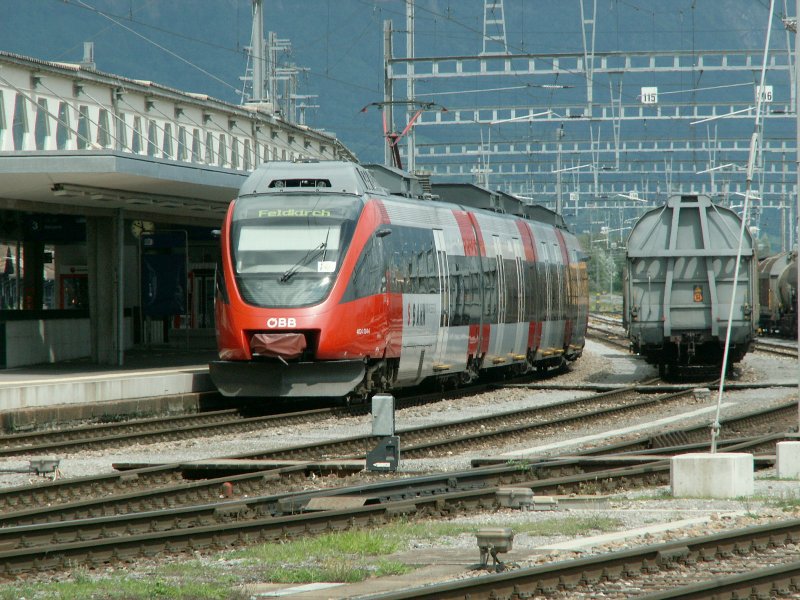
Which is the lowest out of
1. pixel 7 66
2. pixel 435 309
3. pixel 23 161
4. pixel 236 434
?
pixel 236 434

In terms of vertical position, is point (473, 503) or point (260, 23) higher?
point (260, 23)

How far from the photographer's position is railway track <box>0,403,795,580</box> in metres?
8.76

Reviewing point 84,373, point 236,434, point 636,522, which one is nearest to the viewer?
point 636,522

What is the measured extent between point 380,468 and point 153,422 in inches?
282

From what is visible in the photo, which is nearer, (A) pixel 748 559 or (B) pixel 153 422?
(A) pixel 748 559

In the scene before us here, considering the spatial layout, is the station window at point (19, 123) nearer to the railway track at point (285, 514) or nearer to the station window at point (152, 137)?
the station window at point (152, 137)

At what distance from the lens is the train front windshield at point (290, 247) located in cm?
A: 1950

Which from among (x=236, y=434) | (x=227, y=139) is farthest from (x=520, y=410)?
(x=227, y=139)

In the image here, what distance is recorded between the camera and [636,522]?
396 inches

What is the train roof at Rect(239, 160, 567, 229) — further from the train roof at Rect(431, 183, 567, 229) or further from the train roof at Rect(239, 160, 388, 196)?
the train roof at Rect(431, 183, 567, 229)

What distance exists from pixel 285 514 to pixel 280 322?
9.07m

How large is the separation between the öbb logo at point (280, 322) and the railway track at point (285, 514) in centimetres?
685

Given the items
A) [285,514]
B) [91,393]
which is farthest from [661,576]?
[91,393]

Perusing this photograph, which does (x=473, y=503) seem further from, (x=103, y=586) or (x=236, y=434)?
(x=236, y=434)
